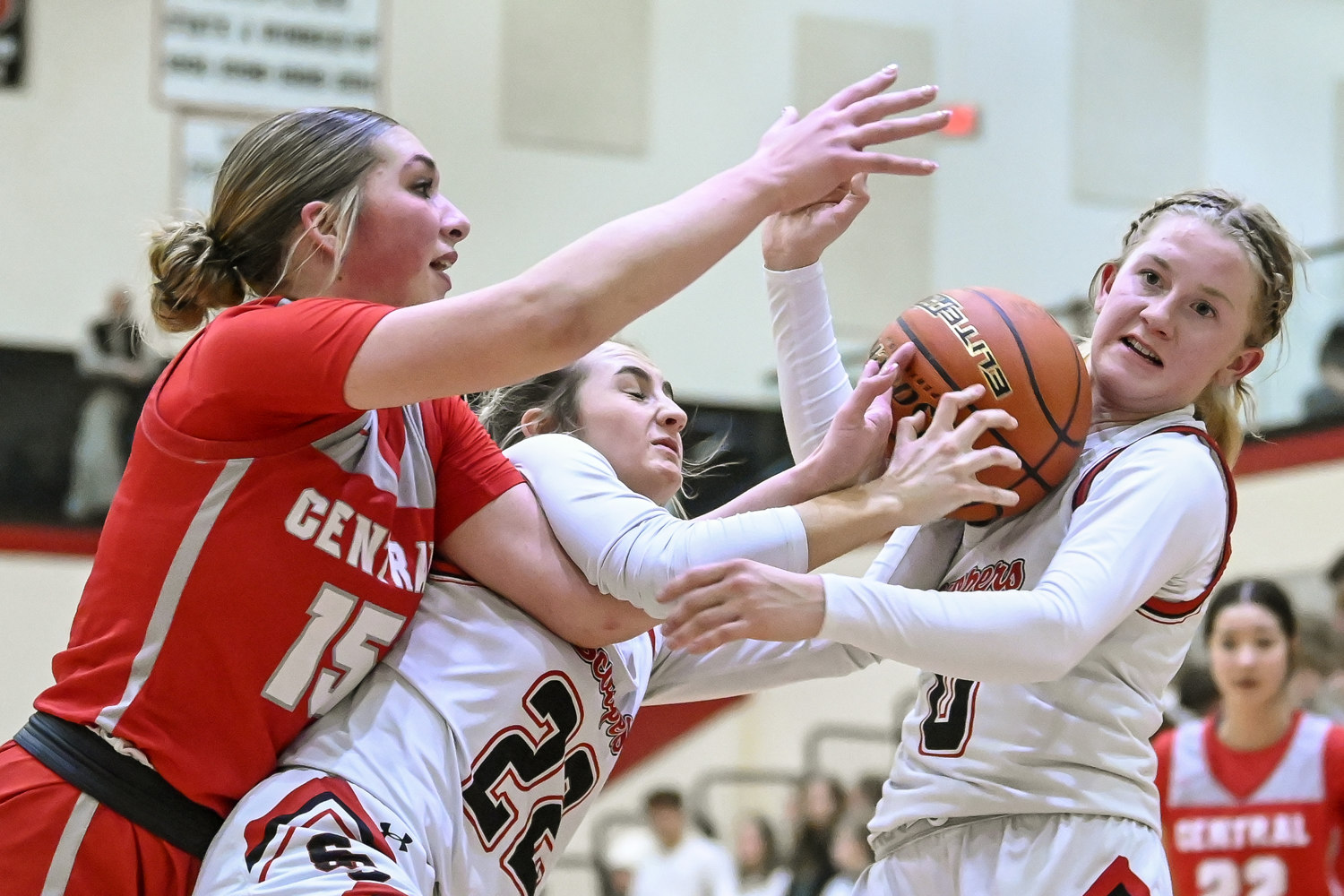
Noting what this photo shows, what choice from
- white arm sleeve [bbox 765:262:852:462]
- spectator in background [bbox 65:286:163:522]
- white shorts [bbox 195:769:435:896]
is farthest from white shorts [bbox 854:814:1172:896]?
spectator in background [bbox 65:286:163:522]

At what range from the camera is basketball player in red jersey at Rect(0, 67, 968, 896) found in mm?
2328

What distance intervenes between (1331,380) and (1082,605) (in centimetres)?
846

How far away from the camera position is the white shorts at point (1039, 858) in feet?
9.00

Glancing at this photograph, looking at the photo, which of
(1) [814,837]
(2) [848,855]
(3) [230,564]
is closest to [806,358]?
(3) [230,564]

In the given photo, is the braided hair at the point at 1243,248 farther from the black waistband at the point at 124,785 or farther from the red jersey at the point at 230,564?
the black waistband at the point at 124,785

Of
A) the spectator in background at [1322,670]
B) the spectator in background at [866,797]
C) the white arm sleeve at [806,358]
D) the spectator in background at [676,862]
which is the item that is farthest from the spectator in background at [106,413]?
the white arm sleeve at [806,358]

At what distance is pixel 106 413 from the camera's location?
11766 millimetres

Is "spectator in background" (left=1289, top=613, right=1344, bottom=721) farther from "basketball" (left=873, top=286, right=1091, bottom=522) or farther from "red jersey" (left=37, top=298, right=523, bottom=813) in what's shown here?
"red jersey" (left=37, top=298, right=523, bottom=813)

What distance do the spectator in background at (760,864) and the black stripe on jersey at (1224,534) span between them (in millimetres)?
7534

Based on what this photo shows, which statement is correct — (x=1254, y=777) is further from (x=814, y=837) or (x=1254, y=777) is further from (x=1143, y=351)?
(x=814, y=837)

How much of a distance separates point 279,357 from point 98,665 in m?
0.58

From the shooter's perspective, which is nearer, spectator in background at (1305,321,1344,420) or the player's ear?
the player's ear

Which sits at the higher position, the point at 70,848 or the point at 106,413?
the point at 70,848

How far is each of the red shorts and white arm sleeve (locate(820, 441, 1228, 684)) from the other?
1.09 m
